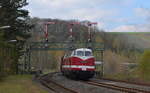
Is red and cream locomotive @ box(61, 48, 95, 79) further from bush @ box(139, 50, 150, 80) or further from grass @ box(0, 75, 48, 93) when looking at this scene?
bush @ box(139, 50, 150, 80)

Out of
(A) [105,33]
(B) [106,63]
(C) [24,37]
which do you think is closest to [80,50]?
(C) [24,37]

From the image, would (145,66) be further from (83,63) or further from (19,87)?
(19,87)

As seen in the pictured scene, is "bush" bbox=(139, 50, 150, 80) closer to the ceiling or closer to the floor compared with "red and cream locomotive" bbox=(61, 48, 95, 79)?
closer to the floor

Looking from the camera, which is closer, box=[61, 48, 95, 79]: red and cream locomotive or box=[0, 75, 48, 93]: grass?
box=[0, 75, 48, 93]: grass

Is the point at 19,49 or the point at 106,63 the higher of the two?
the point at 19,49

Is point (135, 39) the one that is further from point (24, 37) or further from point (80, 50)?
point (80, 50)

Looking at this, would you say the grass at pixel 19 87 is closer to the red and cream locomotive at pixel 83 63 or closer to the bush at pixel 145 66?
the red and cream locomotive at pixel 83 63

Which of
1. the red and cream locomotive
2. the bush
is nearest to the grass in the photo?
the red and cream locomotive

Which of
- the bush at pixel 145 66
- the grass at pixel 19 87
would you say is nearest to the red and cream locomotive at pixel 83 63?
the grass at pixel 19 87

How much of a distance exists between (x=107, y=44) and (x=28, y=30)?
55259 mm

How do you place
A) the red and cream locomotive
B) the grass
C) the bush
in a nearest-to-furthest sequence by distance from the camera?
the grass, the red and cream locomotive, the bush

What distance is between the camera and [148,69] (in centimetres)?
5916

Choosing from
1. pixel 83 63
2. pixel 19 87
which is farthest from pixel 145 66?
pixel 19 87

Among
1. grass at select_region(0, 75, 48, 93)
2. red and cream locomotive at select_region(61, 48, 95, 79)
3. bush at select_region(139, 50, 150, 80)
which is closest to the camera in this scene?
grass at select_region(0, 75, 48, 93)
